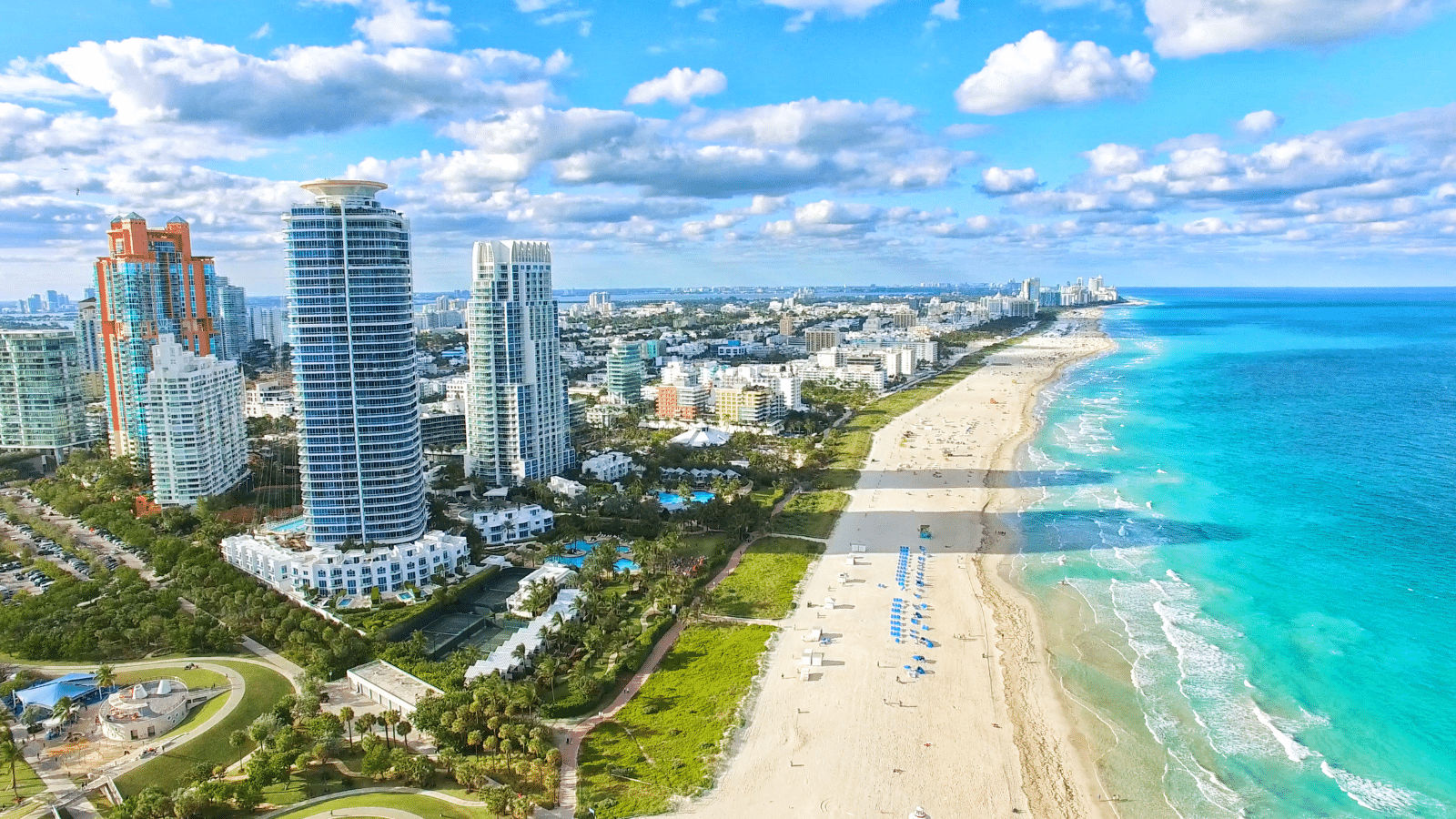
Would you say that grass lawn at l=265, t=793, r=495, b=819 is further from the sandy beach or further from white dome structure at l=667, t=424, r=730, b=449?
white dome structure at l=667, t=424, r=730, b=449

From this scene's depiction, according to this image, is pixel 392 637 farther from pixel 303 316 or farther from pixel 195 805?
pixel 303 316

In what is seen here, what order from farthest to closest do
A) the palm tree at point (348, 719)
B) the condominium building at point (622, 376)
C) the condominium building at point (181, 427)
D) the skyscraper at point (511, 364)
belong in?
the condominium building at point (622, 376) < the skyscraper at point (511, 364) < the condominium building at point (181, 427) < the palm tree at point (348, 719)

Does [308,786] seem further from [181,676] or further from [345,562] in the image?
[345,562]

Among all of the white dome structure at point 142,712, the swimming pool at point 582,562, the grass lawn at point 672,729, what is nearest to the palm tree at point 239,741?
the white dome structure at point 142,712

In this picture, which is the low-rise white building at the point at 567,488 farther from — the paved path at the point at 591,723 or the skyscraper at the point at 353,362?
the paved path at the point at 591,723

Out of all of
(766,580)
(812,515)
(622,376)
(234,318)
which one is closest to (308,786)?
(766,580)

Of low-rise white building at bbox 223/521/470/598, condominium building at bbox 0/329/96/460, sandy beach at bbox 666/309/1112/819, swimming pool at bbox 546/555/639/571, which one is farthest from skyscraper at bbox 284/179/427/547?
condominium building at bbox 0/329/96/460

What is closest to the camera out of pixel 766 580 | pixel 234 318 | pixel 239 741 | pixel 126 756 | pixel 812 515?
pixel 126 756
